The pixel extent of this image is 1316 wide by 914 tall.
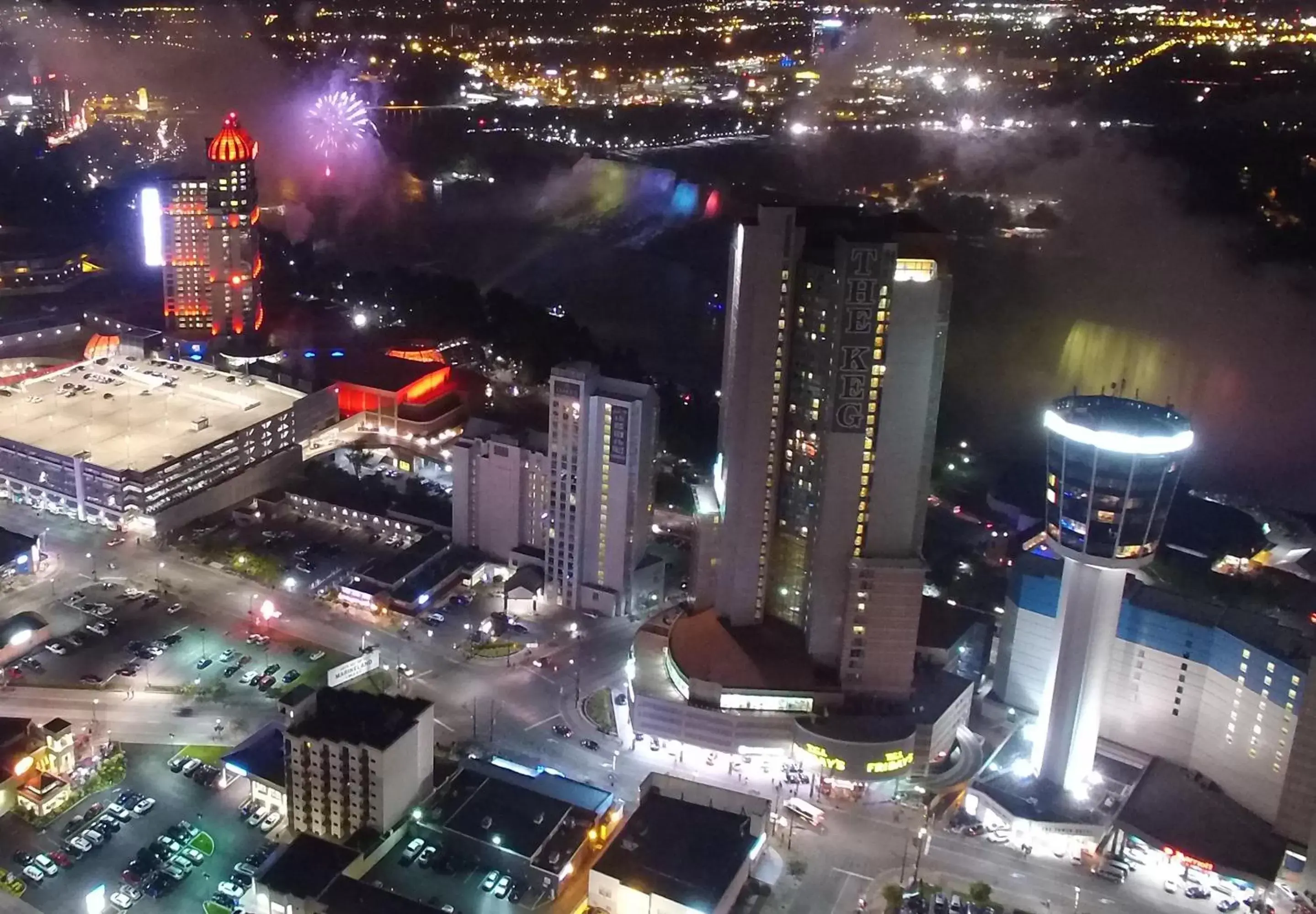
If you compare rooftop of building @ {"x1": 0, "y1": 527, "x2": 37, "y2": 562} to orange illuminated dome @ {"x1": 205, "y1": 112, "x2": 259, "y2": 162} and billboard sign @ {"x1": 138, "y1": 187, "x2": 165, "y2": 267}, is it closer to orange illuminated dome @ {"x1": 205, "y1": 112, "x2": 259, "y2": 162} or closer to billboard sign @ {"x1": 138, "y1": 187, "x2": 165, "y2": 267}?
billboard sign @ {"x1": 138, "y1": 187, "x2": 165, "y2": 267}

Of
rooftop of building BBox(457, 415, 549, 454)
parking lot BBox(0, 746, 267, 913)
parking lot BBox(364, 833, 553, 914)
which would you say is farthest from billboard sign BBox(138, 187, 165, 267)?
parking lot BBox(364, 833, 553, 914)

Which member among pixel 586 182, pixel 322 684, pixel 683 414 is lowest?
pixel 322 684

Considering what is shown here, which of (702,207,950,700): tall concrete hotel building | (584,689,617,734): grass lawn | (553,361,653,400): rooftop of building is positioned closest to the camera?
(702,207,950,700): tall concrete hotel building

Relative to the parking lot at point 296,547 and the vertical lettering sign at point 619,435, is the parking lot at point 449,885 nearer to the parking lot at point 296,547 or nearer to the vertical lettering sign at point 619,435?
the vertical lettering sign at point 619,435

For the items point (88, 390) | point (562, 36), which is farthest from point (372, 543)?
point (562, 36)

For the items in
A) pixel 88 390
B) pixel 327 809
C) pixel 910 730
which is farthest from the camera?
pixel 88 390

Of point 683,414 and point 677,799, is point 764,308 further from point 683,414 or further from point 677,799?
point 683,414
